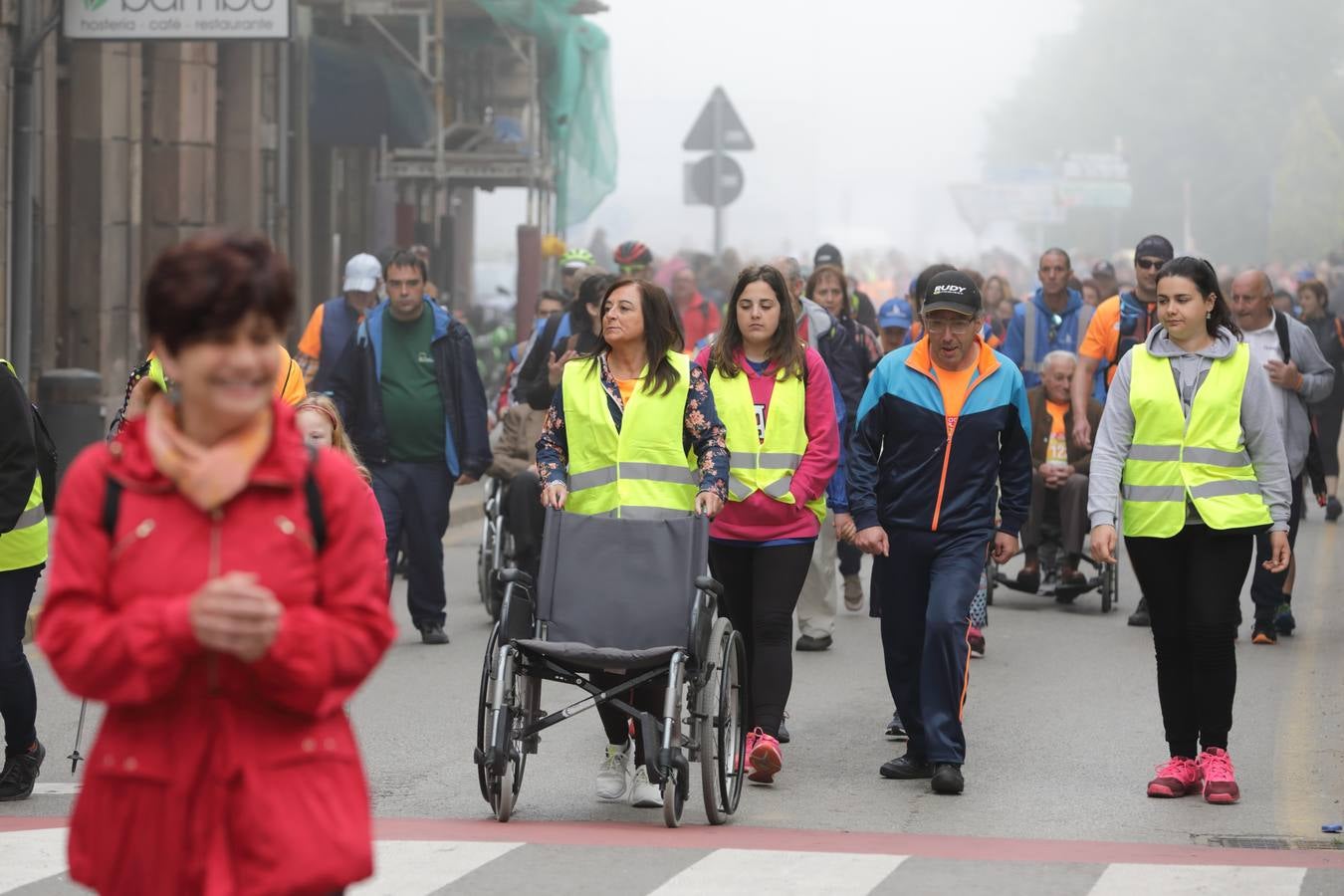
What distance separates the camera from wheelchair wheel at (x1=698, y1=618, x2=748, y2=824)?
24.1 feet

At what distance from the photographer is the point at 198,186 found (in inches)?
915

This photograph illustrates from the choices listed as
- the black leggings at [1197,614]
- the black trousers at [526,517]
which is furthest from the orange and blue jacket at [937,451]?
the black trousers at [526,517]

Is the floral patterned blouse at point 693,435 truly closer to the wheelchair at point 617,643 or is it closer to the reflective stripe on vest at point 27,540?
the wheelchair at point 617,643

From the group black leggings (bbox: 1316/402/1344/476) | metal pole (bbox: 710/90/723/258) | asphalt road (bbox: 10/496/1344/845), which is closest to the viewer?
asphalt road (bbox: 10/496/1344/845)

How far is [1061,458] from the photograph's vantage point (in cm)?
1345

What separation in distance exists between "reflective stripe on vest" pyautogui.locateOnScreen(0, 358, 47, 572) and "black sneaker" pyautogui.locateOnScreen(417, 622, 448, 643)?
4.07 metres

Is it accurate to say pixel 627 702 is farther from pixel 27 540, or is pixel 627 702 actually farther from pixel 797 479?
pixel 27 540

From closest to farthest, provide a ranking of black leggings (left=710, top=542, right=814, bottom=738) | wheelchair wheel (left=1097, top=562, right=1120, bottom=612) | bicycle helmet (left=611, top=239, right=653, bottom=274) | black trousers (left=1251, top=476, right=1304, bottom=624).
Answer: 1. black leggings (left=710, top=542, right=814, bottom=738)
2. black trousers (left=1251, top=476, right=1304, bottom=624)
3. wheelchair wheel (left=1097, top=562, right=1120, bottom=612)
4. bicycle helmet (left=611, top=239, right=653, bottom=274)

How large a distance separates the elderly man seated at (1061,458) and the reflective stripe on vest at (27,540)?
6.68 metres

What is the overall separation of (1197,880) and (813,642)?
519 cm

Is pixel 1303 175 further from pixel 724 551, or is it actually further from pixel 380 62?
pixel 724 551

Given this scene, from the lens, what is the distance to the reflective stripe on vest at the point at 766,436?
27.8 feet

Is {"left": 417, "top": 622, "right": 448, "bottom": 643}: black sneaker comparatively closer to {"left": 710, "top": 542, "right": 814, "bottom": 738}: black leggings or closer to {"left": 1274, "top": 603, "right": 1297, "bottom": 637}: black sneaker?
{"left": 710, "top": 542, "right": 814, "bottom": 738}: black leggings

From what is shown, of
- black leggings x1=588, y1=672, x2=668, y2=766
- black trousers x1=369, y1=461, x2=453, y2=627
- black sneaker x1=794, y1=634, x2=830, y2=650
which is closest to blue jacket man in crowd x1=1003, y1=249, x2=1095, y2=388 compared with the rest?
black sneaker x1=794, y1=634, x2=830, y2=650
